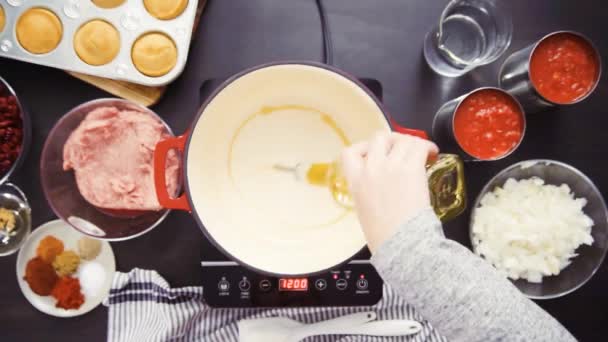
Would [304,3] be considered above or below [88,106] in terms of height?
above

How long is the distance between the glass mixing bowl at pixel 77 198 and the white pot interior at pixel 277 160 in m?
0.16

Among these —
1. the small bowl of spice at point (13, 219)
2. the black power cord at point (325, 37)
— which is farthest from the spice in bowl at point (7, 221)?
the black power cord at point (325, 37)

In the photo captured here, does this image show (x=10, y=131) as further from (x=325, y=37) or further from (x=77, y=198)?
(x=325, y=37)

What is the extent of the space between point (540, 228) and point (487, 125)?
0.21 metres

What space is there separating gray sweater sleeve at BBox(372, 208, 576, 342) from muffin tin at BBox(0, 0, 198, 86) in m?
0.51

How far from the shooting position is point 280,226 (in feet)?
2.63

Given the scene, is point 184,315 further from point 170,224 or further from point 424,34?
point 424,34

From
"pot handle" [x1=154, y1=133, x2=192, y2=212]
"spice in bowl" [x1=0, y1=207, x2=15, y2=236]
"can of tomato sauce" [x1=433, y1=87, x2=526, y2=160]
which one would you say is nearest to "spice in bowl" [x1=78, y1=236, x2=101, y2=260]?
"spice in bowl" [x1=0, y1=207, x2=15, y2=236]

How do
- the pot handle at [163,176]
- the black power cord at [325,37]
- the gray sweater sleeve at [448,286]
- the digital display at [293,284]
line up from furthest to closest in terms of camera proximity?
the black power cord at [325,37], the digital display at [293,284], the pot handle at [163,176], the gray sweater sleeve at [448,286]

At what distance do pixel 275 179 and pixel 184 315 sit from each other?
0.30 meters

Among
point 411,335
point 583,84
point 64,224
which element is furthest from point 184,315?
point 583,84

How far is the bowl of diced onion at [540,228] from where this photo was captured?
0.89 m

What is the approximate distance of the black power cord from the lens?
93cm

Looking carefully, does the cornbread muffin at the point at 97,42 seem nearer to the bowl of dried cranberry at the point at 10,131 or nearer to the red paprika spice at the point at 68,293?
the bowl of dried cranberry at the point at 10,131
